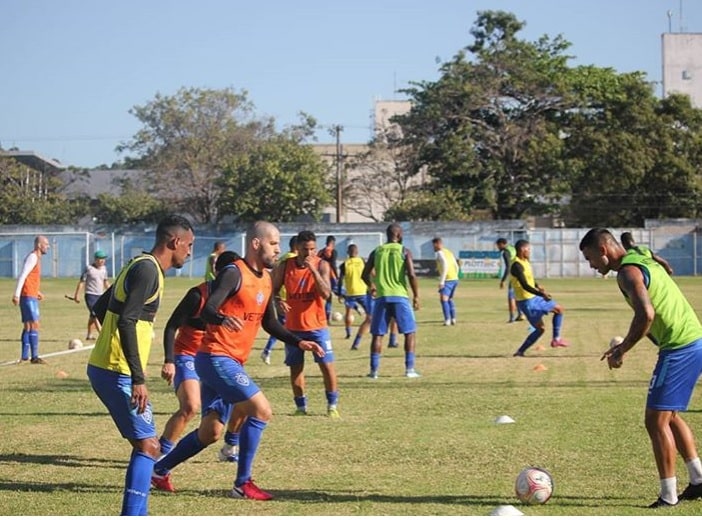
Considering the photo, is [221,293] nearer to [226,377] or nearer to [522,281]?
[226,377]

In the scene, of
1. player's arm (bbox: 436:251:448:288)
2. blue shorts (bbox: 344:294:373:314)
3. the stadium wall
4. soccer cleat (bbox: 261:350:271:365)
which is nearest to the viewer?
soccer cleat (bbox: 261:350:271:365)

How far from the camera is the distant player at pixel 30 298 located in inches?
714

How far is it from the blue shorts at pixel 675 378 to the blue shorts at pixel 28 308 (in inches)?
512

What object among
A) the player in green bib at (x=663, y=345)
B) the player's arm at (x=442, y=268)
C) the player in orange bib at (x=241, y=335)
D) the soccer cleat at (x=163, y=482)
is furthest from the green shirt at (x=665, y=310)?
the player's arm at (x=442, y=268)

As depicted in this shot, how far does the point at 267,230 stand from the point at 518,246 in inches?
481

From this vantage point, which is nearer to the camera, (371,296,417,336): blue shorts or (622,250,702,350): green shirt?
(622,250,702,350): green shirt

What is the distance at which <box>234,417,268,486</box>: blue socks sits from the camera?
8.24 metres

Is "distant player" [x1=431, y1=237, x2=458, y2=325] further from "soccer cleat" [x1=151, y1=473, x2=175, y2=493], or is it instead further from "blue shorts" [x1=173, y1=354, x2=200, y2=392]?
"soccer cleat" [x1=151, y1=473, x2=175, y2=493]

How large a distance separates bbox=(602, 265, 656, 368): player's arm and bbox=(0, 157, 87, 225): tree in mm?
66460

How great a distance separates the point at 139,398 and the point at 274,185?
5820cm

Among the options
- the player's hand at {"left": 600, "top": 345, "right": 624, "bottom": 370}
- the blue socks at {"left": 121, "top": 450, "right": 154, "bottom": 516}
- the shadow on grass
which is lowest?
the shadow on grass

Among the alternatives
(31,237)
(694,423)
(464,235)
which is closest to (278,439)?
(694,423)

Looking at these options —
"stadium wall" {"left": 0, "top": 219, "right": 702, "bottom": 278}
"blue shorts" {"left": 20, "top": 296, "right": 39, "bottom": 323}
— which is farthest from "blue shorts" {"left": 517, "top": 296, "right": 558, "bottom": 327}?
"stadium wall" {"left": 0, "top": 219, "right": 702, "bottom": 278}

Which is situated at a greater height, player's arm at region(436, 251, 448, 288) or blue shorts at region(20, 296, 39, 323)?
player's arm at region(436, 251, 448, 288)
